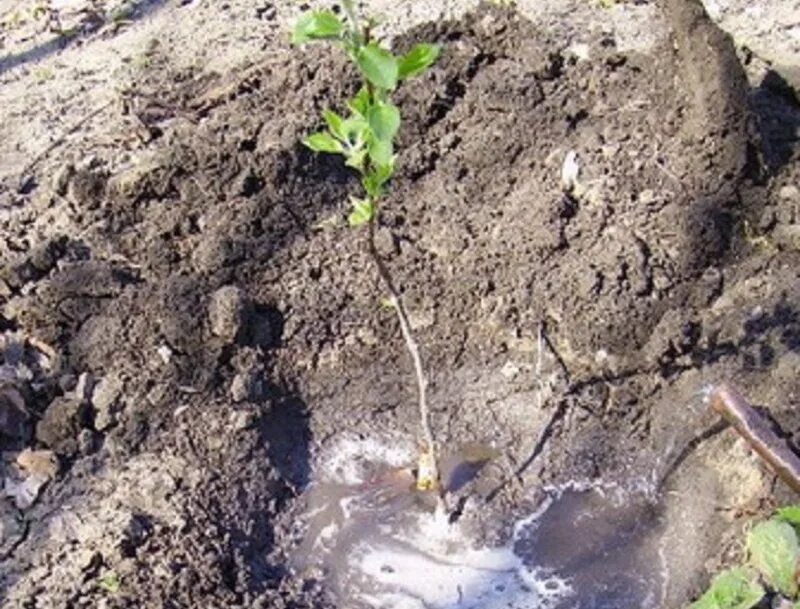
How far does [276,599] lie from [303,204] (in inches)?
55.2

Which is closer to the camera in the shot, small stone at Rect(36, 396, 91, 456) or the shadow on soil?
small stone at Rect(36, 396, 91, 456)

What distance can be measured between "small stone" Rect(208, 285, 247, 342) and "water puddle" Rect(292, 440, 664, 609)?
1.53 ft

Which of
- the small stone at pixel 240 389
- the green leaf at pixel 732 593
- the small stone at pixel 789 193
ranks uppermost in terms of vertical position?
the small stone at pixel 789 193

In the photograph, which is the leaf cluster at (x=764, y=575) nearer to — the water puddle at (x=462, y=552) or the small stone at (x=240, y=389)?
the water puddle at (x=462, y=552)

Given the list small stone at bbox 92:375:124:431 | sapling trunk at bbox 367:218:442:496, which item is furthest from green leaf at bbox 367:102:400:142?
small stone at bbox 92:375:124:431

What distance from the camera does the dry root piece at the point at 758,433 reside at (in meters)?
3.31

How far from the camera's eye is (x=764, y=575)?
3137 mm

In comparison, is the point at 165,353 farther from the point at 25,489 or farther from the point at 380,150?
the point at 380,150

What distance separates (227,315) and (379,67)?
1317 mm

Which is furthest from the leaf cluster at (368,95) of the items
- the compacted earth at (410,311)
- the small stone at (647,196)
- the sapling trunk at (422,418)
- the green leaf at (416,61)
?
the small stone at (647,196)

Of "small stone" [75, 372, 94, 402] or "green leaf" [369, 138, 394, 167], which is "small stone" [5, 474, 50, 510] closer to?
"small stone" [75, 372, 94, 402]

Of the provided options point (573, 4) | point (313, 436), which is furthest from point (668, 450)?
point (573, 4)

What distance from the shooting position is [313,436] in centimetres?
389

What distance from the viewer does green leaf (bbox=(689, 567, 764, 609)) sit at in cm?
303
